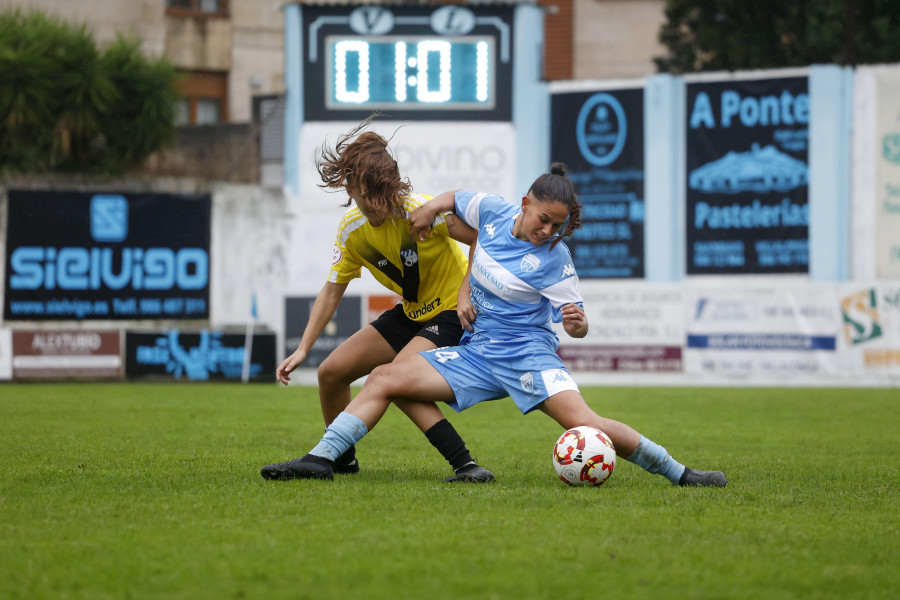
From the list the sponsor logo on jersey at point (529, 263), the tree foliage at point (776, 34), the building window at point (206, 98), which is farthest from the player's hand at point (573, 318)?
the building window at point (206, 98)

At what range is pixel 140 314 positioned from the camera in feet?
64.0

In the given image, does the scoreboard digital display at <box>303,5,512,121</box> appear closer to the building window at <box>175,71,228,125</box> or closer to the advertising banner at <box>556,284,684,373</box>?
the advertising banner at <box>556,284,684,373</box>

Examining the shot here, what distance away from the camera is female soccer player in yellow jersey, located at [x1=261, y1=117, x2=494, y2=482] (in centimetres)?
577

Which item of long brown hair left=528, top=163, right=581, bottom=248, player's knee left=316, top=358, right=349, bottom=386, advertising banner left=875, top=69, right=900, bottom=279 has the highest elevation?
advertising banner left=875, top=69, right=900, bottom=279

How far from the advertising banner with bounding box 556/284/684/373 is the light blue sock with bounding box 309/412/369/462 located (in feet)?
43.1

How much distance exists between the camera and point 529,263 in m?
5.68

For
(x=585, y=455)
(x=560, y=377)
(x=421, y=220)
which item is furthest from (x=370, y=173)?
(x=585, y=455)

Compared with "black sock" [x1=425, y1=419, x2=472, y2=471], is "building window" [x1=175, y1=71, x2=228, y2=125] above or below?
above

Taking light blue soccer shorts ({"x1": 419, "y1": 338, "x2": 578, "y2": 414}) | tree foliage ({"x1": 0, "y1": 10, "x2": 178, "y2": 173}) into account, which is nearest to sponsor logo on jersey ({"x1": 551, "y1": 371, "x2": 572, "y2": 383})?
light blue soccer shorts ({"x1": 419, "y1": 338, "x2": 578, "y2": 414})

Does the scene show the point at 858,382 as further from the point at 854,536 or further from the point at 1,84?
the point at 1,84

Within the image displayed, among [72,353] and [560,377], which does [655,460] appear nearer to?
[560,377]

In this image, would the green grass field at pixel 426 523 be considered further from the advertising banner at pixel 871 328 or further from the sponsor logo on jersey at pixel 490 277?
the advertising banner at pixel 871 328

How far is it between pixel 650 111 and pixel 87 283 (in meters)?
9.97

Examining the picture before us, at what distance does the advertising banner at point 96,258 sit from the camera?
62.6ft
